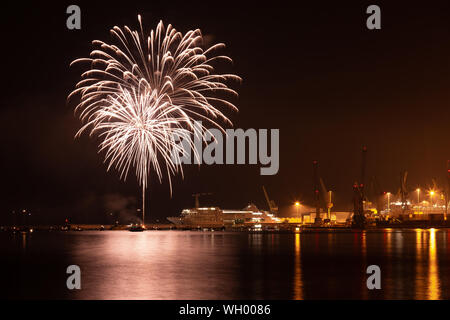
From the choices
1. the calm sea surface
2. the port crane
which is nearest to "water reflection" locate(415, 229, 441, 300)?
the calm sea surface

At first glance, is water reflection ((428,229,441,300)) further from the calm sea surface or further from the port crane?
the port crane

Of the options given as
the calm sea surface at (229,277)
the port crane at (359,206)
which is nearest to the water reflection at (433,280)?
the calm sea surface at (229,277)

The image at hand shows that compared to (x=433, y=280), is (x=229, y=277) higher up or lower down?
lower down

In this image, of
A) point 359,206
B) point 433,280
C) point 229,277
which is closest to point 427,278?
point 433,280

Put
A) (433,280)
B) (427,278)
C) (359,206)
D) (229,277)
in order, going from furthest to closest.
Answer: (359,206), (229,277), (427,278), (433,280)

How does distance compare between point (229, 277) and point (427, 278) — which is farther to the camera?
point (229, 277)

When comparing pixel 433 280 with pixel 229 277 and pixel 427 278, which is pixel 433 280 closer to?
A: pixel 427 278

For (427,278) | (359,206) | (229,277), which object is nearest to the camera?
(427,278)

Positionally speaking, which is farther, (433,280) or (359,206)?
(359,206)

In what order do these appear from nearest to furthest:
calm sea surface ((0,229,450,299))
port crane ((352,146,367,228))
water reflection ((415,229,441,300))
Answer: water reflection ((415,229,441,300))
calm sea surface ((0,229,450,299))
port crane ((352,146,367,228))

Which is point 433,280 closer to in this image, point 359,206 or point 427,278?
point 427,278
